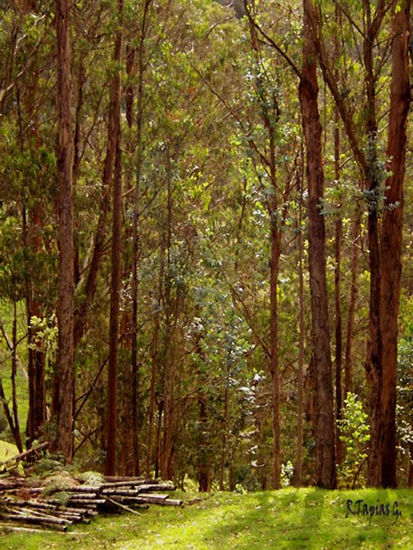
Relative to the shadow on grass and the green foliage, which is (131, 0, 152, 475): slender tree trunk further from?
the shadow on grass

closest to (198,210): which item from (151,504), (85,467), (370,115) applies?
(85,467)

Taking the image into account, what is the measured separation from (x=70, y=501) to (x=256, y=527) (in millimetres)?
2628

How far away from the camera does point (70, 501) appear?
36.1 feet

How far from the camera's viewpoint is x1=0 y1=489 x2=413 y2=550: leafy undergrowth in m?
9.35

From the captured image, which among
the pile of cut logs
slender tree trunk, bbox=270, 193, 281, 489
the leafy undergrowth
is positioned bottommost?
the leafy undergrowth

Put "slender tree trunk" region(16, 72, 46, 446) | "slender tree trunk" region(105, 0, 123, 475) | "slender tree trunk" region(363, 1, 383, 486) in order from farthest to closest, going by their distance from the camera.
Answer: "slender tree trunk" region(16, 72, 46, 446)
"slender tree trunk" region(105, 0, 123, 475)
"slender tree trunk" region(363, 1, 383, 486)

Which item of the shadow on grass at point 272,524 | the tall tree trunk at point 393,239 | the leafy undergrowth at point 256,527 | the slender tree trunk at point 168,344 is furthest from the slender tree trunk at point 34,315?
the tall tree trunk at point 393,239

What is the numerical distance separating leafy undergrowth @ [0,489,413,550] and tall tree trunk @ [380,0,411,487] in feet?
5.67

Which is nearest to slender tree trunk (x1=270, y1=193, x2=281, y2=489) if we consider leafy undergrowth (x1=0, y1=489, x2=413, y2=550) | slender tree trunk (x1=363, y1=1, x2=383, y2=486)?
slender tree trunk (x1=363, y1=1, x2=383, y2=486)

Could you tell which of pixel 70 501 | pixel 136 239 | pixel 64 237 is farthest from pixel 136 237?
pixel 70 501

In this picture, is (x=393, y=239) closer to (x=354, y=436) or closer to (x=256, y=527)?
(x=354, y=436)

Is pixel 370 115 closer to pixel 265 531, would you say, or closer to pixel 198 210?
pixel 265 531

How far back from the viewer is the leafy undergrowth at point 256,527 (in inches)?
368

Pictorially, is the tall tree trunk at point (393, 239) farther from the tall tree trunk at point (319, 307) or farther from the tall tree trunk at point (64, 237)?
the tall tree trunk at point (64, 237)
